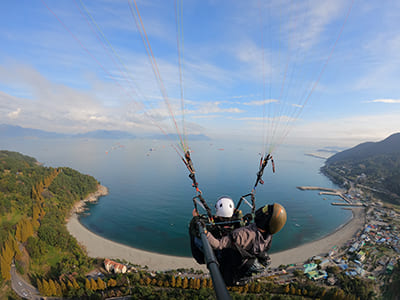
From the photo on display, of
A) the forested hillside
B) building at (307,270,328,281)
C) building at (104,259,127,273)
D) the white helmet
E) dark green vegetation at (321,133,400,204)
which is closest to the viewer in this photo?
the white helmet

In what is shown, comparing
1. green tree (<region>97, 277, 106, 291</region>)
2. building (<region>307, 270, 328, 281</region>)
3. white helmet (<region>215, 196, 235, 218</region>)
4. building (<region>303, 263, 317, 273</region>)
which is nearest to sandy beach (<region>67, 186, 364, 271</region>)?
building (<region>303, 263, 317, 273</region>)

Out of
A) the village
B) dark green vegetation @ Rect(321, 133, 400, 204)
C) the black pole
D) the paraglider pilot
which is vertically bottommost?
the village

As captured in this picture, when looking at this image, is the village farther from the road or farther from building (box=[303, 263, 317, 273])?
the road

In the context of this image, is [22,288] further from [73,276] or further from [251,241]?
[251,241]

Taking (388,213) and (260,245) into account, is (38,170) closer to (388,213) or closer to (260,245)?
(260,245)

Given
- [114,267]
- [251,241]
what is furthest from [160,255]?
[251,241]

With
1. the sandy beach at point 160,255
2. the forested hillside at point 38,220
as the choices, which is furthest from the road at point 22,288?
the sandy beach at point 160,255

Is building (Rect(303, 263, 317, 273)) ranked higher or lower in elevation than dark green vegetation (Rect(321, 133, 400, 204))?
lower
